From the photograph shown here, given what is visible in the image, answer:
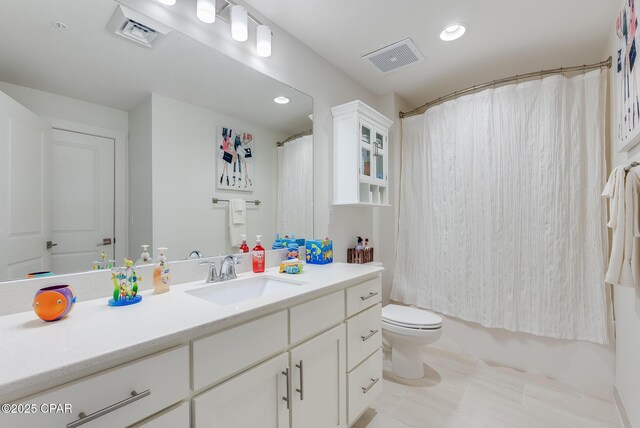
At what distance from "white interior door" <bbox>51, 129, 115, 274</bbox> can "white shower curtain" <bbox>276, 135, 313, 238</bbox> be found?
36.4 inches

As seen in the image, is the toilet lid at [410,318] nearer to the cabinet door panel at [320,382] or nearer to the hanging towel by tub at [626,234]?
the cabinet door panel at [320,382]

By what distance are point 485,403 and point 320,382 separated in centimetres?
126

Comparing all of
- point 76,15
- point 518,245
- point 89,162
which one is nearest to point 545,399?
point 518,245

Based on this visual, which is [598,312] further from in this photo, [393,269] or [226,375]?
[226,375]

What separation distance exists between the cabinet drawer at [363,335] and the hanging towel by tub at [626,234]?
1.14 metres

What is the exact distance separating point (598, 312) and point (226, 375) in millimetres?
2330

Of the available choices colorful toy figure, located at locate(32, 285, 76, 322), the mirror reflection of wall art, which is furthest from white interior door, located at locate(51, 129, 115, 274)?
the mirror reflection of wall art

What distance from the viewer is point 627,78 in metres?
1.43

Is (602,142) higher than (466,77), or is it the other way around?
(466,77)

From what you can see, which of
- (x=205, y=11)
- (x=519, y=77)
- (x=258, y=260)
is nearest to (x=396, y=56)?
(x=519, y=77)

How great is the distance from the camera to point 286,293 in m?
1.16

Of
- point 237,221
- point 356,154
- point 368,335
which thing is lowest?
point 368,335

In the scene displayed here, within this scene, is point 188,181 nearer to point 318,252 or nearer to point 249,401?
point 318,252

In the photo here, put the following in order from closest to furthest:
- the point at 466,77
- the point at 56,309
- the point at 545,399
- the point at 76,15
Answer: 1. the point at 56,309
2. the point at 76,15
3. the point at 545,399
4. the point at 466,77
